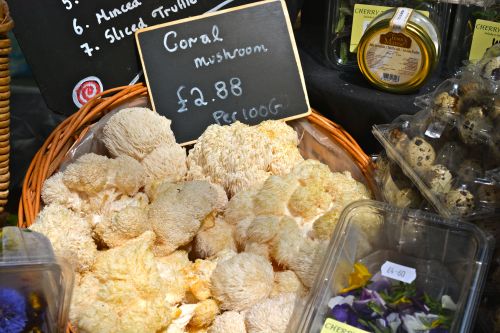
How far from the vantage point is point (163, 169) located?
4.71 ft

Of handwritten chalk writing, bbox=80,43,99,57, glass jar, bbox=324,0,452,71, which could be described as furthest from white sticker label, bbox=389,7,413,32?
handwritten chalk writing, bbox=80,43,99,57

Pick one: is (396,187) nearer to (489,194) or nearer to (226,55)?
(489,194)

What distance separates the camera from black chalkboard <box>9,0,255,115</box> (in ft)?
4.75

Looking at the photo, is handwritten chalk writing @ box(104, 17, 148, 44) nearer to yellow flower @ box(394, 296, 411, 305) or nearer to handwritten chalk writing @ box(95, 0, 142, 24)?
handwritten chalk writing @ box(95, 0, 142, 24)

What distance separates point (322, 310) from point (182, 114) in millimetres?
736

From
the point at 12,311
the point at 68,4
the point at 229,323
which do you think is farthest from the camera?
the point at 68,4

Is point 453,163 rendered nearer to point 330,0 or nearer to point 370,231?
point 370,231

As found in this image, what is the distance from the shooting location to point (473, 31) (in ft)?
5.02

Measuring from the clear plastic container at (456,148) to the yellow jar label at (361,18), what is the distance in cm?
33

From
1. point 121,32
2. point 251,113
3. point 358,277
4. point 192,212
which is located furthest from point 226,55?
point 358,277

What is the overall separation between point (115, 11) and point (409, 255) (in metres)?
1.01

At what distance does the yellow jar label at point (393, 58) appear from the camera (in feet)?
4.61

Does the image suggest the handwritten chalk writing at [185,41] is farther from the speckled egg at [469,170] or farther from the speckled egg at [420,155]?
the speckled egg at [469,170]

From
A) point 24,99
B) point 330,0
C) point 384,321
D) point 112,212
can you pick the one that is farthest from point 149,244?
point 24,99
